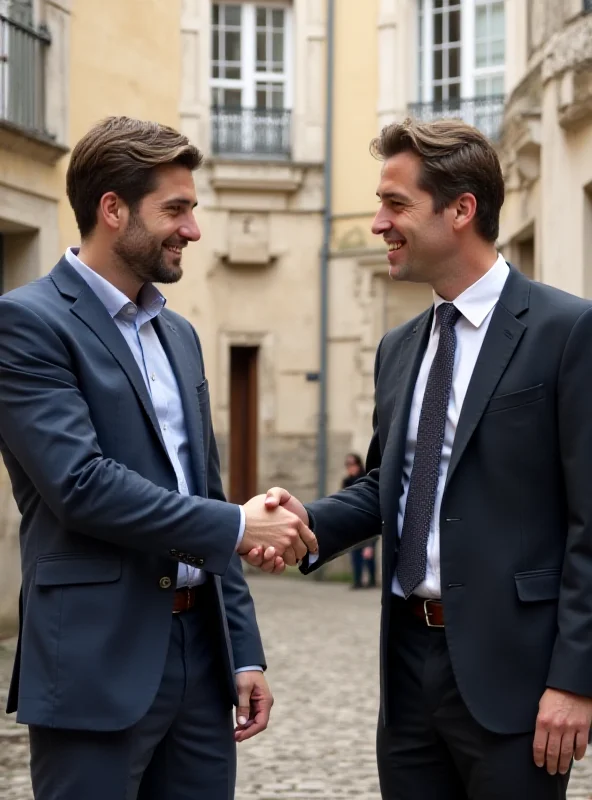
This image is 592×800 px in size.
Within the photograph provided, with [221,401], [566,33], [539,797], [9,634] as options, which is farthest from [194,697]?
[221,401]

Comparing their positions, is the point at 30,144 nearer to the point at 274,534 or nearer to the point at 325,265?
the point at 274,534

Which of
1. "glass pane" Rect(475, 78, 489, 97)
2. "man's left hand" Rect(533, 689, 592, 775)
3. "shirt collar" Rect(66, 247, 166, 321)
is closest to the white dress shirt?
"man's left hand" Rect(533, 689, 592, 775)

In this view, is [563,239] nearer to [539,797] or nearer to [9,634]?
[9,634]

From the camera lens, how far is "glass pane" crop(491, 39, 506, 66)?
19641 mm

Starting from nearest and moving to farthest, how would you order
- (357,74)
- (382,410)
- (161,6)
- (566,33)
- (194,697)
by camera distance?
(194,697), (382,410), (566,33), (161,6), (357,74)

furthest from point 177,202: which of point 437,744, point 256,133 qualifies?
point 256,133

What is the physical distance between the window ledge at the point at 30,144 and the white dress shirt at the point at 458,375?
8.06 meters

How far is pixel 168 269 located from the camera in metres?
3.66

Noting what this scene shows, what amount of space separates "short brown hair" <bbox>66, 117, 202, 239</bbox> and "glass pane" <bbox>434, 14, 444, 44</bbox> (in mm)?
17094

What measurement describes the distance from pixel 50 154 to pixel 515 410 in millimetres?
9192

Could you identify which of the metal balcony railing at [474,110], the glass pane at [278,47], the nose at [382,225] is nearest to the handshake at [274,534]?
the nose at [382,225]

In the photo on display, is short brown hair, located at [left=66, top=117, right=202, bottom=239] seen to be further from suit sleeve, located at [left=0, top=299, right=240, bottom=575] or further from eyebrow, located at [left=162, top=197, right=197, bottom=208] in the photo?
suit sleeve, located at [left=0, top=299, right=240, bottom=575]

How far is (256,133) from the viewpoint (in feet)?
68.7

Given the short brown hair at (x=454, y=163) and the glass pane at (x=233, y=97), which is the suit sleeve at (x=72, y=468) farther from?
the glass pane at (x=233, y=97)
